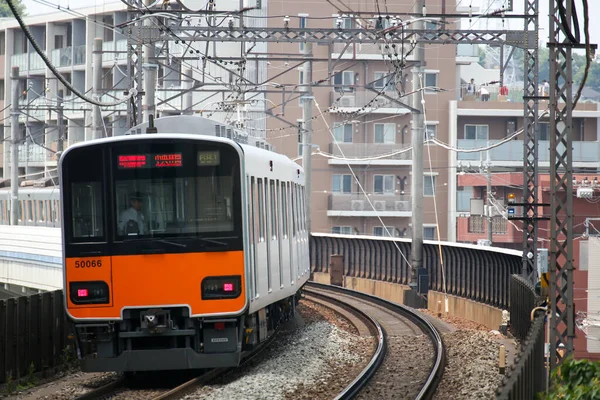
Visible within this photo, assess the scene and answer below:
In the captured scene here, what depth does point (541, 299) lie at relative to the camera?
14.5 m

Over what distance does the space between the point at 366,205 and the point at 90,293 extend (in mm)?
34786

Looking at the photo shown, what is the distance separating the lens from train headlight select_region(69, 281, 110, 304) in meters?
11.6

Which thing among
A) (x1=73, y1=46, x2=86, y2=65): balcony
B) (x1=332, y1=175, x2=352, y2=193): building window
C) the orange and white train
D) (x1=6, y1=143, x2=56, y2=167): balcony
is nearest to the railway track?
the orange and white train

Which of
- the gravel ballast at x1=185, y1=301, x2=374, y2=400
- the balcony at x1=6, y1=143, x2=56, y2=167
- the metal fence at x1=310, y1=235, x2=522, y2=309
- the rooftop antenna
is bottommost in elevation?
the gravel ballast at x1=185, y1=301, x2=374, y2=400

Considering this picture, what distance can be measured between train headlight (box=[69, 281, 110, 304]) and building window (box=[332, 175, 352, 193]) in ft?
116

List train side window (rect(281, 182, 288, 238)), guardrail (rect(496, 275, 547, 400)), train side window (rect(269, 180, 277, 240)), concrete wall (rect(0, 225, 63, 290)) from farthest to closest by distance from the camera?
concrete wall (rect(0, 225, 63, 290)) → train side window (rect(281, 182, 288, 238)) → train side window (rect(269, 180, 277, 240)) → guardrail (rect(496, 275, 547, 400))

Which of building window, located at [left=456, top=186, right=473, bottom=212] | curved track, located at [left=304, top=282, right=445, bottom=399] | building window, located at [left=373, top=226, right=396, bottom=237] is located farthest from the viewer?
building window, located at [left=456, top=186, right=473, bottom=212]

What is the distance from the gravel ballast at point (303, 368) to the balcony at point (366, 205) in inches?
1091

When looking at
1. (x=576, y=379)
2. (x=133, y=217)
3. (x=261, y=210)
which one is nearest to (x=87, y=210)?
(x=133, y=217)

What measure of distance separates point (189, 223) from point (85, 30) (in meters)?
40.9

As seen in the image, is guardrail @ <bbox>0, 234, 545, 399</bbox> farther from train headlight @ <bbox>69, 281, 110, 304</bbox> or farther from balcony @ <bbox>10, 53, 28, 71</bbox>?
balcony @ <bbox>10, 53, 28, 71</bbox>

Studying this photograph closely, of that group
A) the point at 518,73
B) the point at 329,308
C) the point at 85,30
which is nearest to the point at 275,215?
the point at 329,308

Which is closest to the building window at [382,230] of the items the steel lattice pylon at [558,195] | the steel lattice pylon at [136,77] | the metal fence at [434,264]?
the metal fence at [434,264]

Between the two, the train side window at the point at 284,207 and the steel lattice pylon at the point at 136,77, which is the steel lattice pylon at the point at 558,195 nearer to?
the train side window at the point at 284,207
